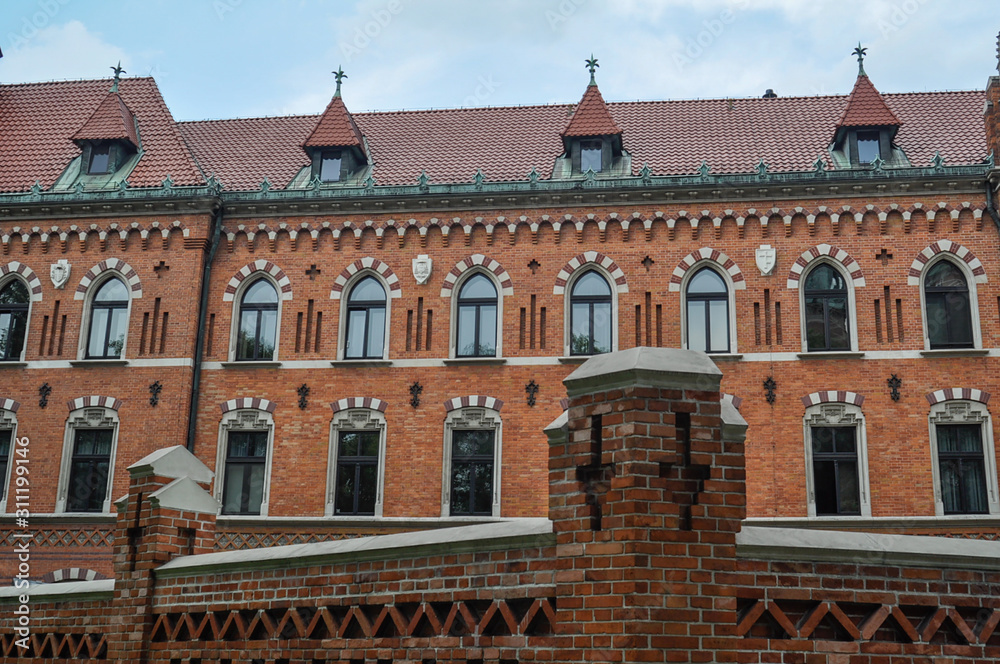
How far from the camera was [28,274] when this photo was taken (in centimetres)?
2159

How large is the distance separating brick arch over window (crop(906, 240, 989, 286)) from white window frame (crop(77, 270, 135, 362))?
16.1 m

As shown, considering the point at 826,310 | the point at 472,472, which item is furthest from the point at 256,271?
the point at 826,310

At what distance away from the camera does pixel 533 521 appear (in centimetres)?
666

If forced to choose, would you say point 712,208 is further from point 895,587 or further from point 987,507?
point 895,587

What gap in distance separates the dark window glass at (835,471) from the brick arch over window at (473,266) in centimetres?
681

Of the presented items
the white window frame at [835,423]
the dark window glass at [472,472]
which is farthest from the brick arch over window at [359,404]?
the white window frame at [835,423]

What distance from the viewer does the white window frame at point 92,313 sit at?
2097cm

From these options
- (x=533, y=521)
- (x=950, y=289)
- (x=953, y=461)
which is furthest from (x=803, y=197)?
(x=533, y=521)

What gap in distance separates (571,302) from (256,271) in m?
6.81

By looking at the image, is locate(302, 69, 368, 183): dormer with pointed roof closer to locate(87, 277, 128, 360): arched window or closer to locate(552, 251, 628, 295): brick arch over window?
locate(87, 277, 128, 360): arched window

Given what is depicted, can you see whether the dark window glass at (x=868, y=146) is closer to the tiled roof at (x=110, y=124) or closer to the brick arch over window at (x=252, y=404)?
the brick arch over window at (x=252, y=404)

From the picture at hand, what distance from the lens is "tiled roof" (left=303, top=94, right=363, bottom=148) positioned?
2262cm

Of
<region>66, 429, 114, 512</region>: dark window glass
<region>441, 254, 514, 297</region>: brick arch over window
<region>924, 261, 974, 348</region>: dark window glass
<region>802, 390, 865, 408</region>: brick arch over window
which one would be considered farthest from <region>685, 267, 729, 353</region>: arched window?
<region>66, 429, 114, 512</region>: dark window glass

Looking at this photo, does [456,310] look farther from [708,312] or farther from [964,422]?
[964,422]
